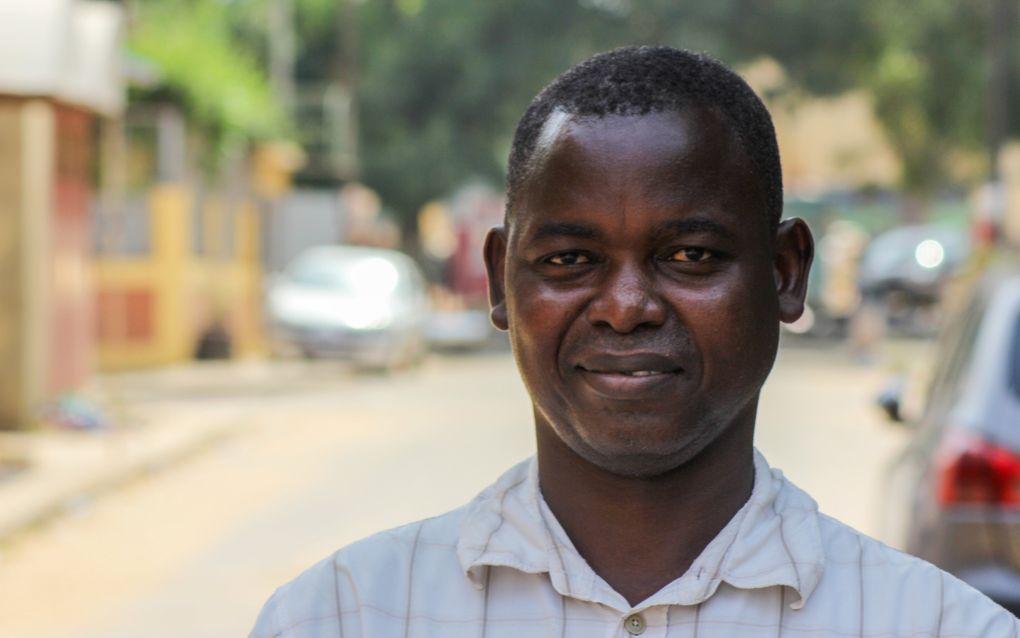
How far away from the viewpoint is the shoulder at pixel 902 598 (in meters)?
1.67

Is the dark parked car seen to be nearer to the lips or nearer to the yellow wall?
the lips

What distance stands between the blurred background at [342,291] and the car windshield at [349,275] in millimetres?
74

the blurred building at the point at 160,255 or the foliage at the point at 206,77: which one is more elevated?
the foliage at the point at 206,77

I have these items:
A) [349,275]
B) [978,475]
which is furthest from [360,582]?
[349,275]

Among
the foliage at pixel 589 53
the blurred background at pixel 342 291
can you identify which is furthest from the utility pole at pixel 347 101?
the foliage at pixel 589 53

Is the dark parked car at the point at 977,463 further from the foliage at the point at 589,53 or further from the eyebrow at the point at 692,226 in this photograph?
the foliage at the point at 589,53

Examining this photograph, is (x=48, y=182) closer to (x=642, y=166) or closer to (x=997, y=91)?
(x=642, y=166)

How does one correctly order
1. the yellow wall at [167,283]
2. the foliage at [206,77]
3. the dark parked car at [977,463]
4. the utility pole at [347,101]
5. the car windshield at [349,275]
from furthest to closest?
the utility pole at [347,101] → the car windshield at [349,275] → the yellow wall at [167,283] → the foliage at [206,77] → the dark parked car at [977,463]

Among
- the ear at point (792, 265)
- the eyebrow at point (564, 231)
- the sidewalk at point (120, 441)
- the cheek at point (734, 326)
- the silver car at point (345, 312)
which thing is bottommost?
the sidewalk at point (120, 441)

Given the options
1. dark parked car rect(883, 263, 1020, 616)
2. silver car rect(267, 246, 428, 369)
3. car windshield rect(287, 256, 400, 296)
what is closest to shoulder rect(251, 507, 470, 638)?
dark parked car rect(883, 263, 1020, 616)

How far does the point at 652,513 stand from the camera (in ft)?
5.80

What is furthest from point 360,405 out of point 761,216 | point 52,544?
point 761,216

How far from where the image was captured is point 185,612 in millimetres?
8398

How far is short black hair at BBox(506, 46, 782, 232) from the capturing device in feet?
5.75
